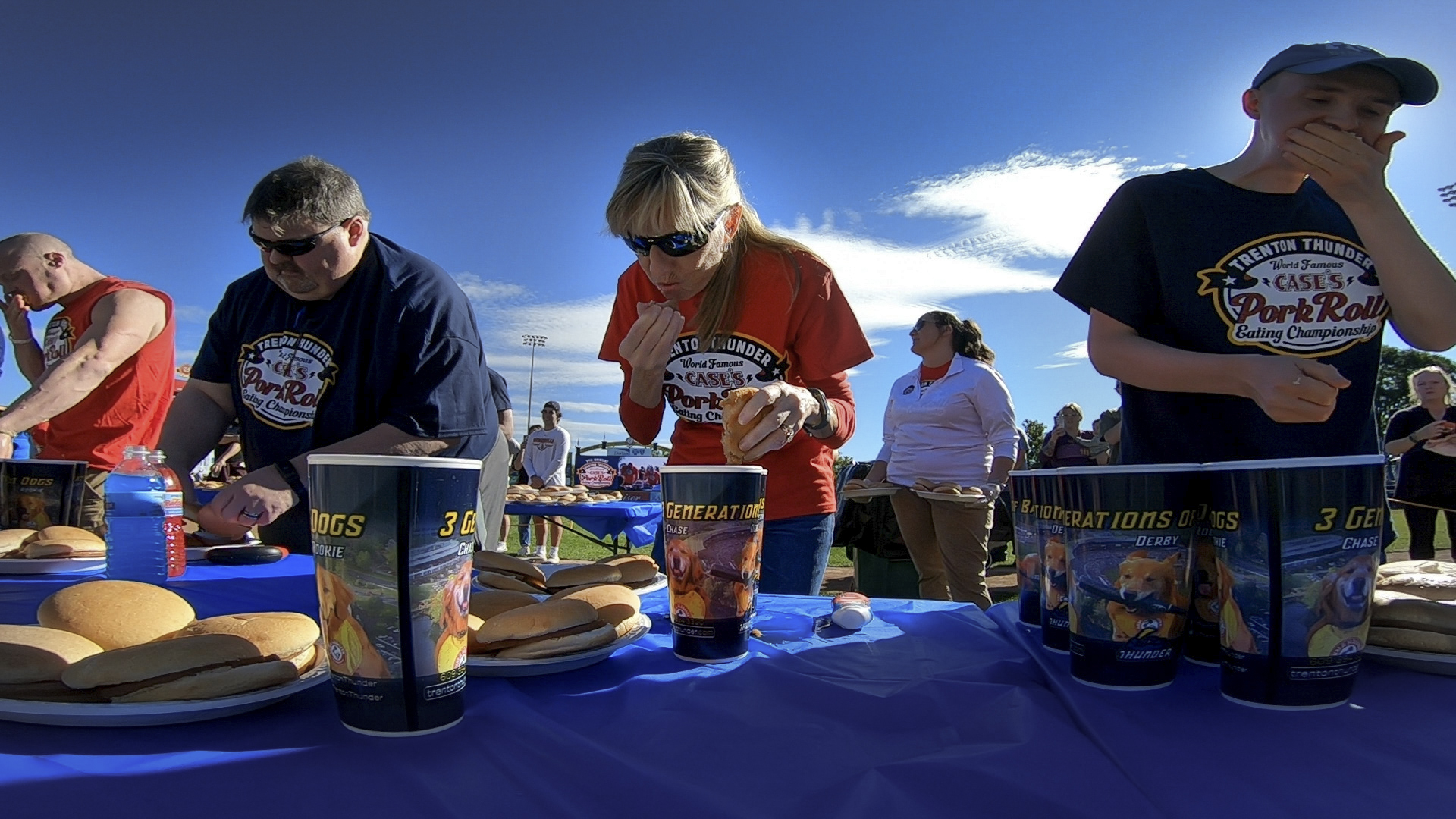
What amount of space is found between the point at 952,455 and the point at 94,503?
3799 millimetres

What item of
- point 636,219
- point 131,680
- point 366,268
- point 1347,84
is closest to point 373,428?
point 366,268

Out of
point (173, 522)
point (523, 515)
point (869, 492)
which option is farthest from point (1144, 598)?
point (523, 515)

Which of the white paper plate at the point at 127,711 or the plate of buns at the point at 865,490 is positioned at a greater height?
the white paper plate at the point at 127,711

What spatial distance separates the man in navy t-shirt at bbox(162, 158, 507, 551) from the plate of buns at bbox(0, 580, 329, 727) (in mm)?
1212

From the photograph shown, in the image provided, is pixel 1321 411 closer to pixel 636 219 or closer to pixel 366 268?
pixel 636 219

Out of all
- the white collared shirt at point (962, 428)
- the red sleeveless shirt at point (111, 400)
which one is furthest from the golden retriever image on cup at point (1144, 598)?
the white collared shirt at point (962, 428)

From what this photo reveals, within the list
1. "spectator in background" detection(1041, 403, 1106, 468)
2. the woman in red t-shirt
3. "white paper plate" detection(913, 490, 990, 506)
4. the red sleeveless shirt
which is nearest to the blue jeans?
the woman in red t-shirt

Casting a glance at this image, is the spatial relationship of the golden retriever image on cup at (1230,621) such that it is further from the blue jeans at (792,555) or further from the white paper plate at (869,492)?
the white paper plate at (869,492)

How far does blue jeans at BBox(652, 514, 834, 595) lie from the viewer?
1804 mm

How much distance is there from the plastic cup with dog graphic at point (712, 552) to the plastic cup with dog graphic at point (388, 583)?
0.30 metres

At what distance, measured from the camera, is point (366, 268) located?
2191 mm

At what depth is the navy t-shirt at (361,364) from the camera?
6.91ft

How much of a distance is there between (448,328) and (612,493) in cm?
720

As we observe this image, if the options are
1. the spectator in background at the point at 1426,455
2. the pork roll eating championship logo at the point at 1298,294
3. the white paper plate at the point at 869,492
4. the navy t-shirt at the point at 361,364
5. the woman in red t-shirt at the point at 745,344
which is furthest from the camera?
the spectator in background at the point at 1426,455
